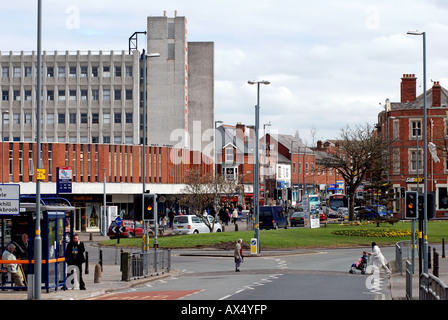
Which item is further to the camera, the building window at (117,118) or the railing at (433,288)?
the building window at (117,118)

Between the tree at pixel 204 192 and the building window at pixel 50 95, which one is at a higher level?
the building window at pixel 50 95

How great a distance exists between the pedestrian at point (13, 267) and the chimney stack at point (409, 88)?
74093 millimetres

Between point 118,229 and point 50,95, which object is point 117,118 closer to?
point 50,95

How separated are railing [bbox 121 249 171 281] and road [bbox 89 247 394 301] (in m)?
0.87

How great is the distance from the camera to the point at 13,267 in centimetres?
2439

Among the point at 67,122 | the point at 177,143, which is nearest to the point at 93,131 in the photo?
the point at 67,122

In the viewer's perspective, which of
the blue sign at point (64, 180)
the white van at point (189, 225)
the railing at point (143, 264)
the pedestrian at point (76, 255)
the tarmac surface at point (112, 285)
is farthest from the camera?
the white van at point (189, 225)

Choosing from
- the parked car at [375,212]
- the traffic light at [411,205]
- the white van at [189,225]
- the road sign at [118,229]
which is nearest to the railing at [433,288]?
the traffic light at [411,205]

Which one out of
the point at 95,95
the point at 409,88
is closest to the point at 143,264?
the point at 409,88

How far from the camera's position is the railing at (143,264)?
2895 cm

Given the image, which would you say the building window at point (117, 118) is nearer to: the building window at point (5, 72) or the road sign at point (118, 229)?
the building window at point (5, 72)

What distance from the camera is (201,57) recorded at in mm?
107812

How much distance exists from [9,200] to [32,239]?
1750 millimetres

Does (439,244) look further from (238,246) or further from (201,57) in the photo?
(201,57)
